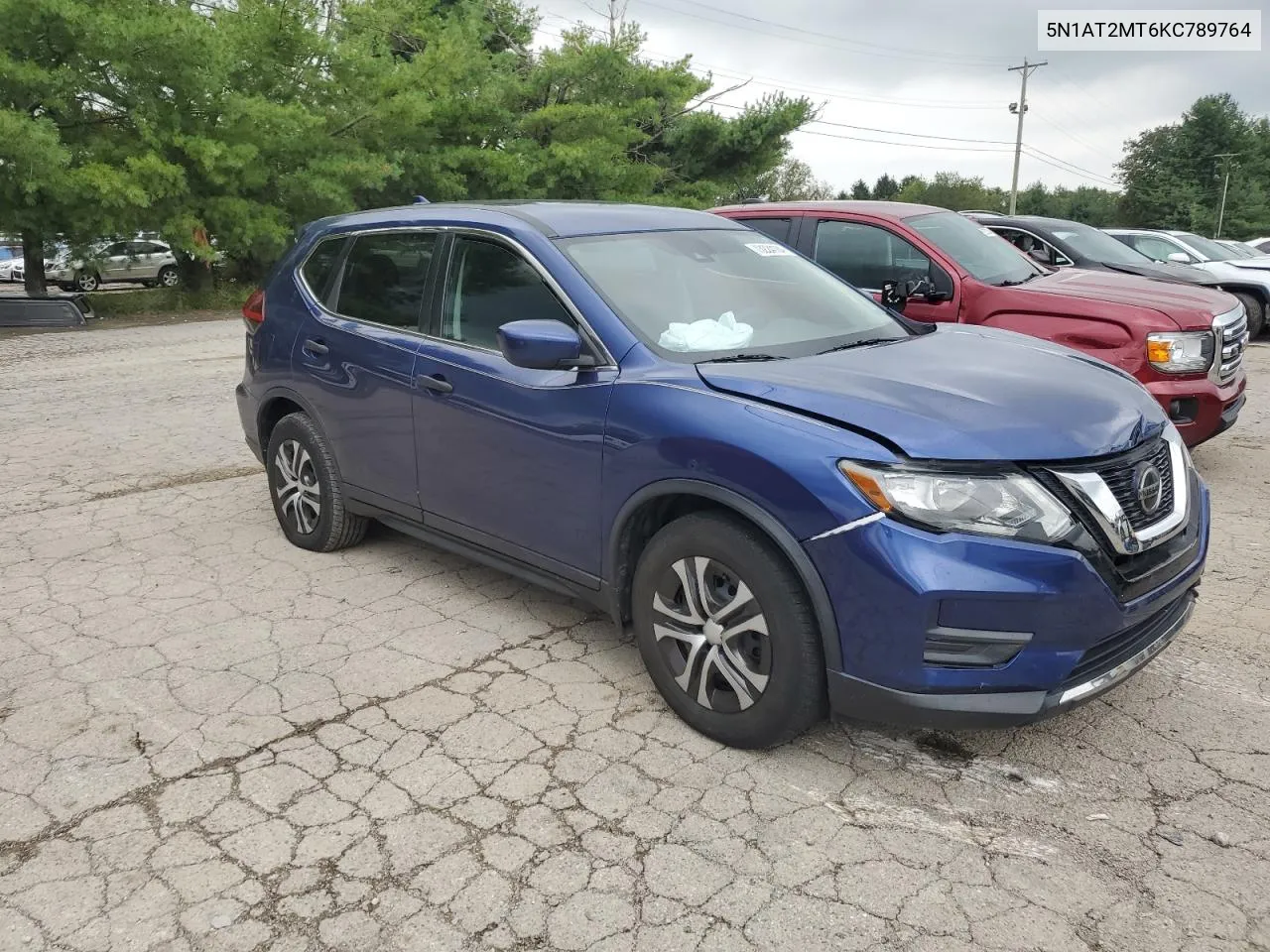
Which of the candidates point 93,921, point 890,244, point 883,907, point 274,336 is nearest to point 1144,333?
point 890,244

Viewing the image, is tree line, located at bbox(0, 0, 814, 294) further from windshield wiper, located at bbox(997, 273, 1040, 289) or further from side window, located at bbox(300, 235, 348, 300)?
windshield wiper, located at bbox(997, 273, 1040, 289)

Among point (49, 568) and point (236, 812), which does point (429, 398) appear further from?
point (49, 568)

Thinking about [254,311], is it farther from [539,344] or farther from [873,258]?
[873,258]

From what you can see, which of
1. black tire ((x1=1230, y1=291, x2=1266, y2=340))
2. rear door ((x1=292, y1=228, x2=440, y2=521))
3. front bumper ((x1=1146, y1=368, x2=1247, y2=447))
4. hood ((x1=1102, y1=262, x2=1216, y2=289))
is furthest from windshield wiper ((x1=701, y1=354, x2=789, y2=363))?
black tire ((x1=1230, y1=291, x2=1266, y2=340))

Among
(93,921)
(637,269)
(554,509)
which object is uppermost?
(637,269)

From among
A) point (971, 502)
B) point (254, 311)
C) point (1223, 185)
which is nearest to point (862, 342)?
point (971, 502)

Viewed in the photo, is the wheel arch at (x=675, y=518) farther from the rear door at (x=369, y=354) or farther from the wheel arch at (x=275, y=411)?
the wheel arch at (x=275, y=411)

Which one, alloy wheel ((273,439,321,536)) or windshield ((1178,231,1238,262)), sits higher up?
windshield ((1178,231,1238,262))

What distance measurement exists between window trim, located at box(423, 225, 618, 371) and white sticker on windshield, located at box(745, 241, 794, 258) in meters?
1.02

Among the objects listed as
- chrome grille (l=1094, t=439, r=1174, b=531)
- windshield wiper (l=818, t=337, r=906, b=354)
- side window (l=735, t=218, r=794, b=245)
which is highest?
side window (l=735, t=218, r=794, b=245)

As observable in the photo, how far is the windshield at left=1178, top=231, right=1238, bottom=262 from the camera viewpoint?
48.1 ft

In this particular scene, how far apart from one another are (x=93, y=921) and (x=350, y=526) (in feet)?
8.49

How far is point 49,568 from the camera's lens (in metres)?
4.79

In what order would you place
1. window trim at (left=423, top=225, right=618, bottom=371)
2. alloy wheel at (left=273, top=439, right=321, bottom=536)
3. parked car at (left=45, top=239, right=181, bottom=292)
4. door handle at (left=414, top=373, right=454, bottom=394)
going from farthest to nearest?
parked car at (left=45, top=239, right=181, bottom=292) < alloy wheel at (left=273, top=439, right=321, bottom=536) < door handle at (left=414, top=373, right=454, bottom=394) < window trim at (left=423, top=225, right=618, bottom=371)
